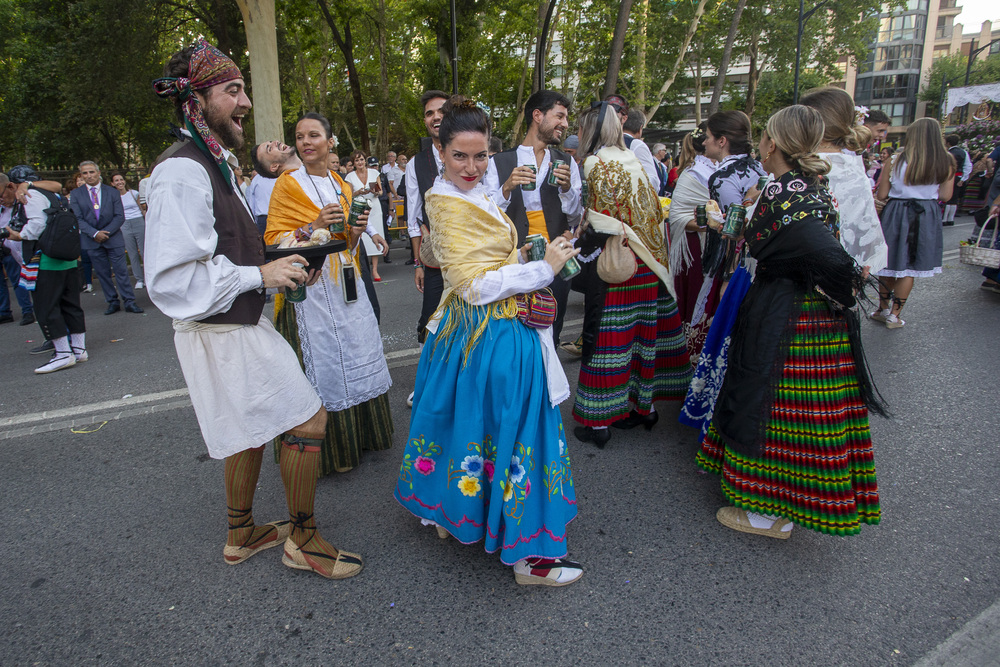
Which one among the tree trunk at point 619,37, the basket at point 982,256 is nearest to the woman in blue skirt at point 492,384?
the basket at point 982,256

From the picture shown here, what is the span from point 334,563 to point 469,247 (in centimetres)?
147

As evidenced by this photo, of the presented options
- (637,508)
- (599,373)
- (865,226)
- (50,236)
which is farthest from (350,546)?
(50,236)

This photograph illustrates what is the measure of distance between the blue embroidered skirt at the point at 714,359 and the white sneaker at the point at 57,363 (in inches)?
223

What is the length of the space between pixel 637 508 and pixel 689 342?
1.70m

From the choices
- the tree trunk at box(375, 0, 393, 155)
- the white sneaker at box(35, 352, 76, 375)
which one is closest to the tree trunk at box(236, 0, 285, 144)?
the white sneaker at box(35, 352, 76, 375)

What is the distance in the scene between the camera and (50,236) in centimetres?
541

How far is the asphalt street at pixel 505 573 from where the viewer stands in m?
2.07

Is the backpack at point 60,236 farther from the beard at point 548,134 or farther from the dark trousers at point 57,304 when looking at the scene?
the beard at point 548,134

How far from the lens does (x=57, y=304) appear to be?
18.1ft

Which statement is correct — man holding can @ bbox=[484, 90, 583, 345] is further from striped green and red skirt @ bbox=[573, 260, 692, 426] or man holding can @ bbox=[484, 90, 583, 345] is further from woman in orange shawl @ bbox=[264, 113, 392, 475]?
woman in orange shawl @ bbox=[264, 113, 392, 475]

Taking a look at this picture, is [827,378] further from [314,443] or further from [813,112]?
[314,443]

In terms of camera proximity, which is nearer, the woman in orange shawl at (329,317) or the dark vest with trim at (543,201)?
the woman in orange shawl at (329,317)

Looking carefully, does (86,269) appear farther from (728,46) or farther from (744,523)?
(728,46)

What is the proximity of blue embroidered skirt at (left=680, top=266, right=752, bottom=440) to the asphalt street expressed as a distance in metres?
0.30
